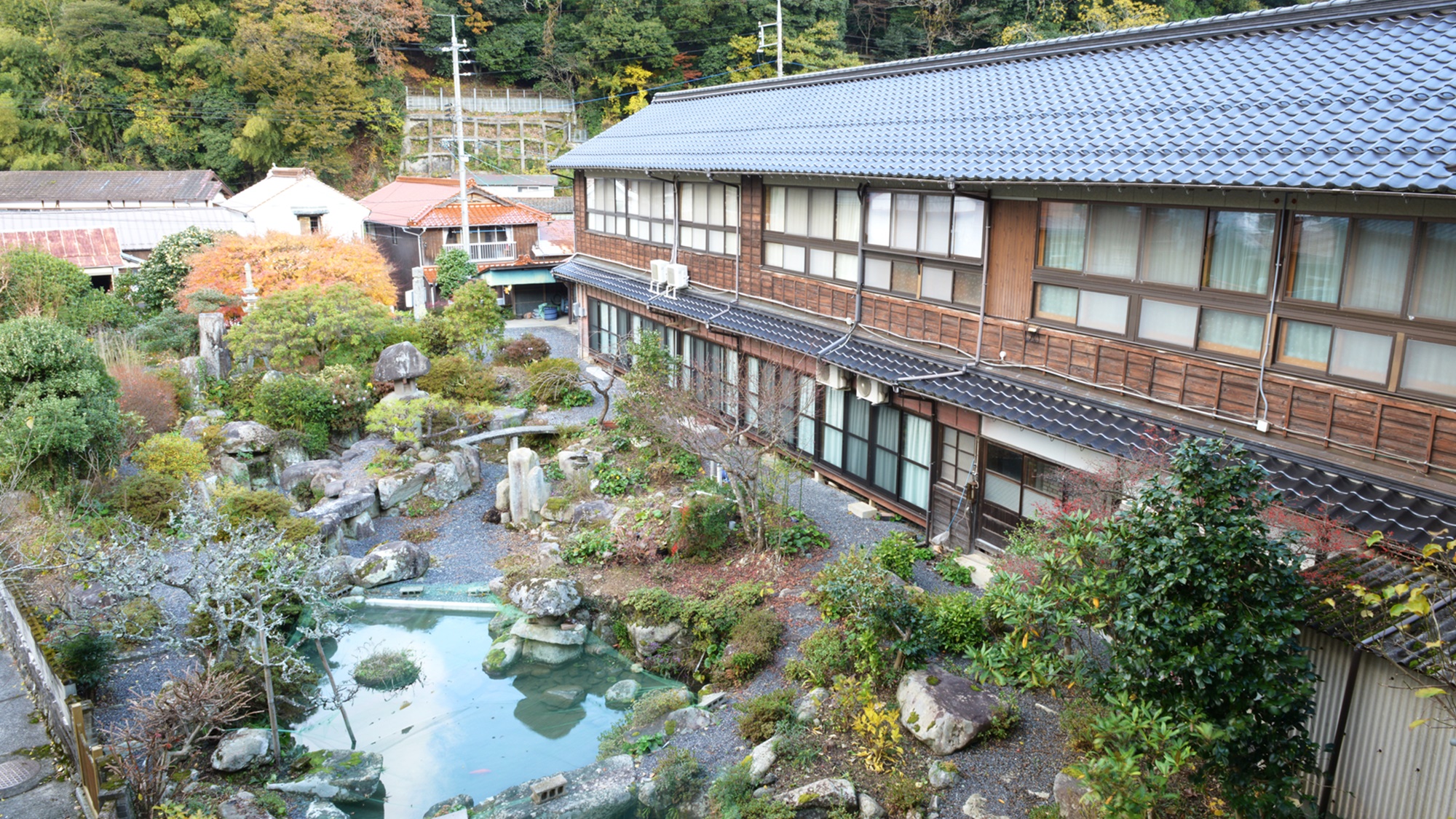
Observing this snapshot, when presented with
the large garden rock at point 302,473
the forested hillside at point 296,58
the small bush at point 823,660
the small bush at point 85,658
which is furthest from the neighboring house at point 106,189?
the small bush at point 823,660

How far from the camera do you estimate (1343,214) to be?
8484mm

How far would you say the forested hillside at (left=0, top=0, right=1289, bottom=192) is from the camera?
4509cm

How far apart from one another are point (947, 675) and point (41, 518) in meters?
13.6

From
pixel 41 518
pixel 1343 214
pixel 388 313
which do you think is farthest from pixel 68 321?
pixel 1343 214

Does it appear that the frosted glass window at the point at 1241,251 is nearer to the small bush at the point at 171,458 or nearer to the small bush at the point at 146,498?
the small bush at the point at 146,498

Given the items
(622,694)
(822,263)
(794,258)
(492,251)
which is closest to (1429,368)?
(822,263)

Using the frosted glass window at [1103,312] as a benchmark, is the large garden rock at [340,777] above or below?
below

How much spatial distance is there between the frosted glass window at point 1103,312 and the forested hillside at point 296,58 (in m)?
35.5

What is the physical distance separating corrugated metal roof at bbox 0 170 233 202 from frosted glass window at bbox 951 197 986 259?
39175mm

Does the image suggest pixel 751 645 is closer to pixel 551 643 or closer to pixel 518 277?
pixel 551 643

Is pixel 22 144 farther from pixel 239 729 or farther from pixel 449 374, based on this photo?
A: pixel 239 729

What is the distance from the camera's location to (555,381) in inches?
870

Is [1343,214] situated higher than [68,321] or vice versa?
[1343,214]

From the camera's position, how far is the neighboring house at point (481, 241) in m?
34.6
